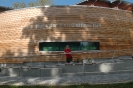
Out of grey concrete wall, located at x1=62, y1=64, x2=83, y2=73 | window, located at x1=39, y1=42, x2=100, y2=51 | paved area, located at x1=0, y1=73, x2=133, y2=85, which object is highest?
window, located at x1=39, y1=42, x2=100, y2=51

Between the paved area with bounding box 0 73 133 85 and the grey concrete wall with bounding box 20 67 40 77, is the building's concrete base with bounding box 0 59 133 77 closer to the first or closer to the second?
the grey concrete wall with bounding box 20 67 40 77

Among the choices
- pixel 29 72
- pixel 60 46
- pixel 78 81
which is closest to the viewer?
pixel 78 81

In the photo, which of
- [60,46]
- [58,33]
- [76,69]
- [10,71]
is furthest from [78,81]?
[58,33]

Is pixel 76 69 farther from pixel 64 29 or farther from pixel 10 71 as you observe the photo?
A: pixel 64 29

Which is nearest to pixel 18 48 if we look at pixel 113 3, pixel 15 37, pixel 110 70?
pixel 15 37

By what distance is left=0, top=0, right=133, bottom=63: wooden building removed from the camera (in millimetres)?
22562

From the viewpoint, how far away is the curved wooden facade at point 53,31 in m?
22.6

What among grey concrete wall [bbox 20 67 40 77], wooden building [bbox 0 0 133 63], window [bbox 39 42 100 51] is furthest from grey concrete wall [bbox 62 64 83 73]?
window [bbox 39 42 100 51]

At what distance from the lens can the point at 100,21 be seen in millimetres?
23531

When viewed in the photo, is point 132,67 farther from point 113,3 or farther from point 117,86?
point 113,3

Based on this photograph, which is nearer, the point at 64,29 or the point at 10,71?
the point at 10,71

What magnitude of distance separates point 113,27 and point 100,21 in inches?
61.1

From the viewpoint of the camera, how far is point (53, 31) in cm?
2261

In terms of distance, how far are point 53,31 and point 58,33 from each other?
0.51 metres
